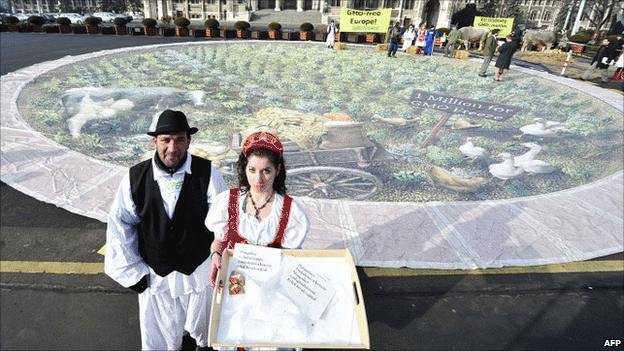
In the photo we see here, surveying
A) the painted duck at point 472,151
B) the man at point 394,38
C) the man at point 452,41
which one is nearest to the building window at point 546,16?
the man at point 452,41

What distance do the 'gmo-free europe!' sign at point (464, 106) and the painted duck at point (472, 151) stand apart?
2485 millimetres

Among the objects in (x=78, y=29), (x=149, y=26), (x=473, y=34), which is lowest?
(x=78, y=29)

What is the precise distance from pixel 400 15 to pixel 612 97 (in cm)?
5468

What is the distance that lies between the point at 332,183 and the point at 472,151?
3634 mm

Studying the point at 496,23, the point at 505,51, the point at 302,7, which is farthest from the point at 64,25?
the point at 302,7

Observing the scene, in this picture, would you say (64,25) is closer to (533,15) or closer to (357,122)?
(357,122)

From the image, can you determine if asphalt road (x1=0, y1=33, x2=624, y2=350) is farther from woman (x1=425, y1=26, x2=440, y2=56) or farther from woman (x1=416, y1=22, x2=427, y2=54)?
woman (x1=416, y1=22, x2=427, y2=54)

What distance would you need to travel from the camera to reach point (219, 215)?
2385mm

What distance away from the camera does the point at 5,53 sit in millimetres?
15180

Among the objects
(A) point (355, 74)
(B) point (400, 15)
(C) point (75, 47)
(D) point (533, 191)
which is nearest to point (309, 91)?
(A) point (355, 74)

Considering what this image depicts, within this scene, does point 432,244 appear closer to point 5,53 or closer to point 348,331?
point 348,331

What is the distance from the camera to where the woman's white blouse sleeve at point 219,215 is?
2379mm

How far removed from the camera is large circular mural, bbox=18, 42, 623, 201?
253 inches

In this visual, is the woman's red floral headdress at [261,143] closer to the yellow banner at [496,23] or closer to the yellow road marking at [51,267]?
the yellow road marking at [51,267]
